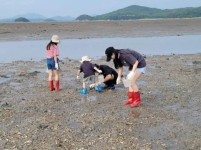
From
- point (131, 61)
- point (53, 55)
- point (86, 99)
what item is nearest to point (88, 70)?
point (53, 55)

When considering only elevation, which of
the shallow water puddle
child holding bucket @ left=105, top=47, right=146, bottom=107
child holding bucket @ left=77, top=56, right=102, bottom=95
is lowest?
the shallow water puddle

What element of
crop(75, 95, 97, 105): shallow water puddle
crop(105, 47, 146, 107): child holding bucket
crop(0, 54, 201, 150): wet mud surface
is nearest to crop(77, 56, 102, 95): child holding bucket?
crop(0, 54, 201, 150): wet mud surface

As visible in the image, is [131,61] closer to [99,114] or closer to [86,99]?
[99,114]

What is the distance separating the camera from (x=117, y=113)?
38.1 feet

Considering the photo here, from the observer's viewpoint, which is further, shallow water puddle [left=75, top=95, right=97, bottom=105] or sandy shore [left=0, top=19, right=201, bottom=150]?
shallow water puddle [left=75, top=95, right=97, bottom=105]

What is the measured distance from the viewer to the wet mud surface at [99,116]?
9.19 m

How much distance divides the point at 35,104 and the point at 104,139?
4187 mm

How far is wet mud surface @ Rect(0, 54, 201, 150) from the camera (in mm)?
9188

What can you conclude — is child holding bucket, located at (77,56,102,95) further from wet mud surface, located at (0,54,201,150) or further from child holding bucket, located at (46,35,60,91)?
child holding bucket, located at (46,35,60,91)

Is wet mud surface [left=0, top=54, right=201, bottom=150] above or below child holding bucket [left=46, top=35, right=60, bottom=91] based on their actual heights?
below

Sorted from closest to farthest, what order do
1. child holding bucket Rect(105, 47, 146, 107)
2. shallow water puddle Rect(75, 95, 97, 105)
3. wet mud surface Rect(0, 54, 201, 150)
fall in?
wet mud surface Rect(0, 54, 201, 150)
child holding bucket Rect(105, 47, 146, 107)
shallow water puddle Rect(75, 95, 97, 105)

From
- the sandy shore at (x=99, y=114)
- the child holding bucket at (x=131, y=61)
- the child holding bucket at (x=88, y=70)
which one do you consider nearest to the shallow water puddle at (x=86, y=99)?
the sandy shore at (x=99, y=114)

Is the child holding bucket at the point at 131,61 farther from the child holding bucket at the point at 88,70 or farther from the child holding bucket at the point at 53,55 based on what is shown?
the child holding bucket at the point at 53,55

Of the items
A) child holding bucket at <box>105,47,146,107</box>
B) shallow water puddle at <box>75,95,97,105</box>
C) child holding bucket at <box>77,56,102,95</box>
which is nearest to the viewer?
child holding bucket at <box>105,47,146,107</box>
